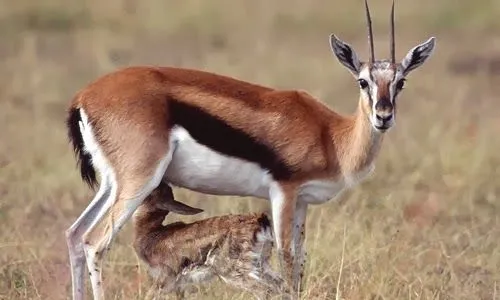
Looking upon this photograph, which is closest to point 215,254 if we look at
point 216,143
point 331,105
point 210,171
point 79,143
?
point 210,171

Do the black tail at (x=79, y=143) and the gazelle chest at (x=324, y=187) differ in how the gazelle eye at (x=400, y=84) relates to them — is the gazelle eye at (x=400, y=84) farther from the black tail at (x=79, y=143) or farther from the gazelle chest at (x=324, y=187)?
the black tail at (x=79, y=143)

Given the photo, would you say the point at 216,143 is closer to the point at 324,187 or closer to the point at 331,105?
the point at 324,187

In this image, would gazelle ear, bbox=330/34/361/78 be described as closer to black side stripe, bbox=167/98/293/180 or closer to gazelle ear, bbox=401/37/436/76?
gazelle ear, bbox=401/37/436/76

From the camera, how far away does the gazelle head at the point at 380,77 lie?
22.4ft

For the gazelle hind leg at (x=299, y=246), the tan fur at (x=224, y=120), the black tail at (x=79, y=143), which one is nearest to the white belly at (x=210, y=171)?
the tan fur at (x=224, y=120)

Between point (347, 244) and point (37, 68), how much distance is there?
6.89 meters

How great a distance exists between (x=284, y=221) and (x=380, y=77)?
86cm

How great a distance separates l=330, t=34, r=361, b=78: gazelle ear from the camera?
7203 mm

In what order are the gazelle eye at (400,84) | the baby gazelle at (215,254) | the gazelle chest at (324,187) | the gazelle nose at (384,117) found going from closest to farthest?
1. the baby gazelle at (215,254)
2. the gazelle nose at (384,117)
3. the gazelle eye at (400,84)
4. the gazelle chest at (324,187)

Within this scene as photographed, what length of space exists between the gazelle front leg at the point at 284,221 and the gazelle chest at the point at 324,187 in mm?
113

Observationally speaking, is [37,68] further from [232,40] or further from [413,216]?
[413,216]

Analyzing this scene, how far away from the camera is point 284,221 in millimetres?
7012

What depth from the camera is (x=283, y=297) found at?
6.69m

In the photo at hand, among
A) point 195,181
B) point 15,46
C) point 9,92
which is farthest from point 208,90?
point 15,46
